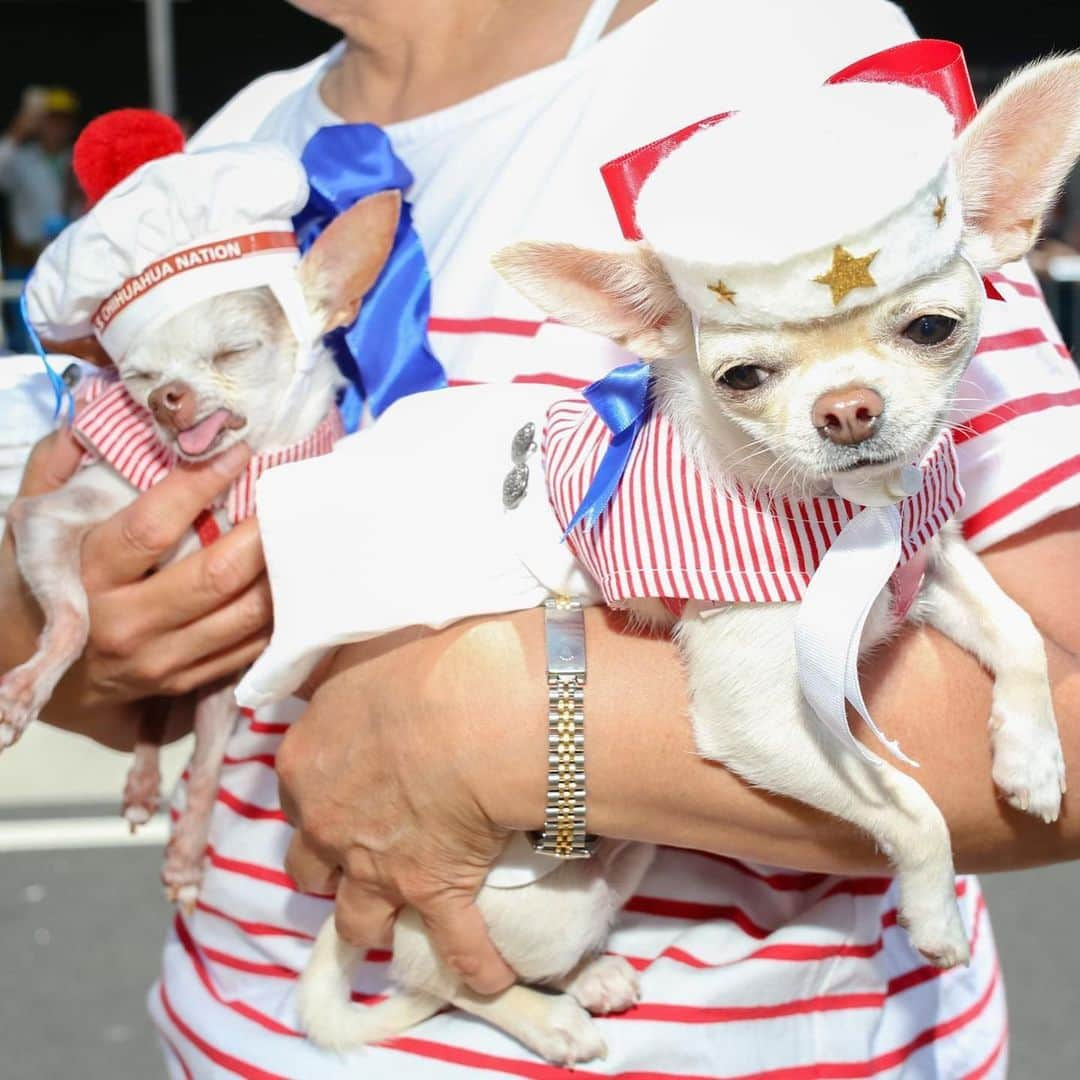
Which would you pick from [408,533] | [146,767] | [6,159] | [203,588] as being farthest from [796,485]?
[6,159]

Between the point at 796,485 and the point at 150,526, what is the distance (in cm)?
60

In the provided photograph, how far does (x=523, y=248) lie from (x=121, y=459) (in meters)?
0.64

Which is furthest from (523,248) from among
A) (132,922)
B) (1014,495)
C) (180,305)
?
(132,922)

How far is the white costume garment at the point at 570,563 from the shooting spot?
3.39 feet

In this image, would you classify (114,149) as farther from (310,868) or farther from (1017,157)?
(1017,157)

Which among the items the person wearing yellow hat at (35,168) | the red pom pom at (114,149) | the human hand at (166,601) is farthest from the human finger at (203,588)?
the person wearing yellow hat at (35,168)

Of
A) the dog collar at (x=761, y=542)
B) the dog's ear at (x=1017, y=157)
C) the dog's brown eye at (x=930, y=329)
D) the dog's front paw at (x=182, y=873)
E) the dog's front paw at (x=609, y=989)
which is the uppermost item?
the dog's ear at (x=1017, y=157)

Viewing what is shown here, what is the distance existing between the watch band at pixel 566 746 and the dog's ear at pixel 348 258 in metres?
0.43

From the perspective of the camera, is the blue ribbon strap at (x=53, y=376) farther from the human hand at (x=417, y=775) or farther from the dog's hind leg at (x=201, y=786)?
the human hand at (x=417, y=775)

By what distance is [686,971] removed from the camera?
1.07 meters

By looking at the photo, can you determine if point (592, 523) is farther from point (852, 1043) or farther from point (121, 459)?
point (121, 459)

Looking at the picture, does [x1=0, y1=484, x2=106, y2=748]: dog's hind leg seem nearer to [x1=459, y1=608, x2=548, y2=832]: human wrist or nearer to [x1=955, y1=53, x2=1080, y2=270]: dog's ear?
[x1=459, y1=608, x2=548, y2=832]: human wrist

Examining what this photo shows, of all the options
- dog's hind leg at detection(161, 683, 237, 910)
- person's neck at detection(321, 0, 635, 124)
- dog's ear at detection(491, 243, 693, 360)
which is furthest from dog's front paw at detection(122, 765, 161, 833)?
dog's ear at detection(491, 243, 693, 360)

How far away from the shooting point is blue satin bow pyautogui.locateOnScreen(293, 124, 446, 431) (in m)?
1.22
